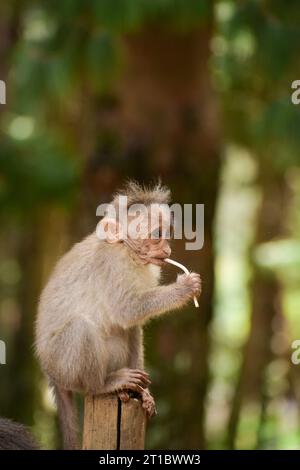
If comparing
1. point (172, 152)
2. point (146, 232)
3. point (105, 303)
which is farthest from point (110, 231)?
point (172, 152)

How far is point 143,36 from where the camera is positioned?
31.6ft

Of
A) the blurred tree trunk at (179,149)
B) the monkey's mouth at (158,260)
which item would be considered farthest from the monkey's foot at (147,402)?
the blurred tree trunk at (179,149)

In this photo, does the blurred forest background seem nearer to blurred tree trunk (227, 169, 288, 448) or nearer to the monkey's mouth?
blurred tree trunk (227, 169, 288, 448)

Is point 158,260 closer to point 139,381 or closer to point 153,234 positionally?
point 153,234

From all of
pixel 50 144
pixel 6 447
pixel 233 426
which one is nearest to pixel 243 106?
pixel 50 144

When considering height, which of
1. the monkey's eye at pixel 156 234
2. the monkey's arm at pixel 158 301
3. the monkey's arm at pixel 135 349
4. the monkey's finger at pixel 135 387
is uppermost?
the monkey's eye at pixel 156 234

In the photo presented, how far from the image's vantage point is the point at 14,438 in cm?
480

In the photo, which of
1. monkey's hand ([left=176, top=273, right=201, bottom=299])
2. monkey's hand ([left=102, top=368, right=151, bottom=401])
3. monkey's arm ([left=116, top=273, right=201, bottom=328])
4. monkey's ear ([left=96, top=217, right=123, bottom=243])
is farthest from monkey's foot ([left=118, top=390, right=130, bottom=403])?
monkey's ear ([left=96, top=217, right=123, bottom=243])

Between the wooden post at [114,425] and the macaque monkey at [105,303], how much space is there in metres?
0.04

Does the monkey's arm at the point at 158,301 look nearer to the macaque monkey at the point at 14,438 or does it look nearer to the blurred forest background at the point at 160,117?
the macaque monkey at the point at 14,438

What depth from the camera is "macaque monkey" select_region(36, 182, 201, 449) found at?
456 cm

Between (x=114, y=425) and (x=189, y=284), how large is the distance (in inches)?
28.6

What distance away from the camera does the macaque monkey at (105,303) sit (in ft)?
15.0
